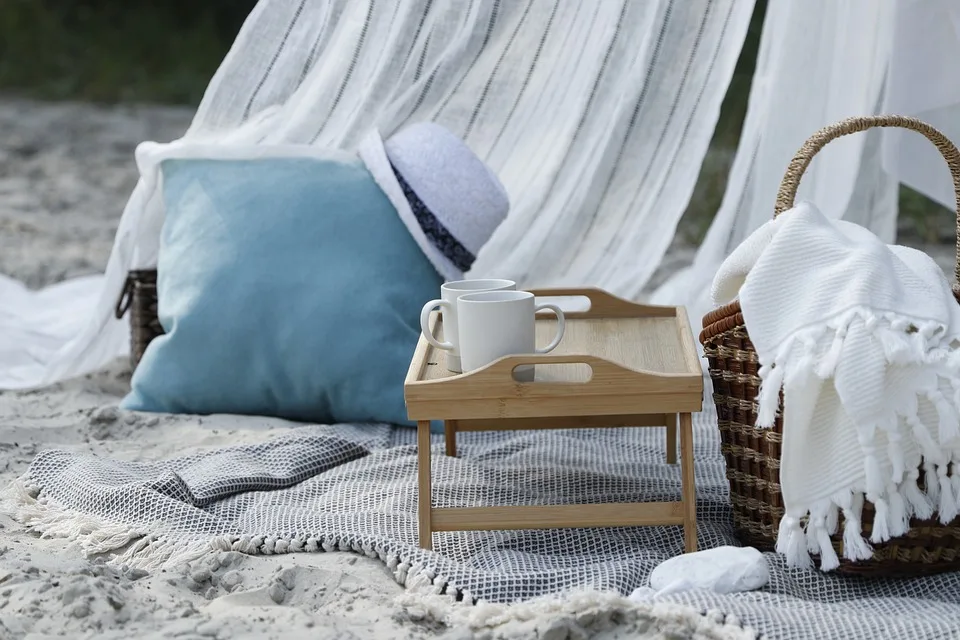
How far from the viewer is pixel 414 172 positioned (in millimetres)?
2250

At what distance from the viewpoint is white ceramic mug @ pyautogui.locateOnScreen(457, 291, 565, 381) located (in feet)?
5.00

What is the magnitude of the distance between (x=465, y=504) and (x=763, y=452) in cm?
48

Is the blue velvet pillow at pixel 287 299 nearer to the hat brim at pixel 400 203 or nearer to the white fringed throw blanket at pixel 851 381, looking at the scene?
the hat brim at pixel 400 203

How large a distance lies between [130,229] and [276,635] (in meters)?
1.38

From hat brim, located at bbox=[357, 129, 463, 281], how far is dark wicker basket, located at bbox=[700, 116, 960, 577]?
0.79m

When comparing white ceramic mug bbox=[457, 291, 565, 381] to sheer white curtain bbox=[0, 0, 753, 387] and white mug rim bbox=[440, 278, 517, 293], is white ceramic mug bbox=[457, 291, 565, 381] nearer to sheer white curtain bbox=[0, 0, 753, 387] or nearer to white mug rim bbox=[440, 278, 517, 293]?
white mug rim bbox=[440, 278, 517, 293]

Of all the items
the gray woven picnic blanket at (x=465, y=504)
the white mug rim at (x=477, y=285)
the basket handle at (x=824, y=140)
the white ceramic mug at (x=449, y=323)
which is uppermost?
the basket handle at (x=824, y=140)

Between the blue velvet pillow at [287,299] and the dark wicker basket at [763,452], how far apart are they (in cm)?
76

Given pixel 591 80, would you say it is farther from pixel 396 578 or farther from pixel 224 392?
pixel 396 578

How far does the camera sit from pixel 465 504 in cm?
177

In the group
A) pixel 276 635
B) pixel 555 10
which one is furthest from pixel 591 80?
pixel 276 635

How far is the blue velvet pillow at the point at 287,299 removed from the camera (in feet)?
7.09

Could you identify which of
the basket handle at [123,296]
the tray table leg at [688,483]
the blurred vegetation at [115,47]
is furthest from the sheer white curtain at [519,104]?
the blurred vegetation at [115,47]

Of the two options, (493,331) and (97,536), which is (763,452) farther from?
(97,536)
